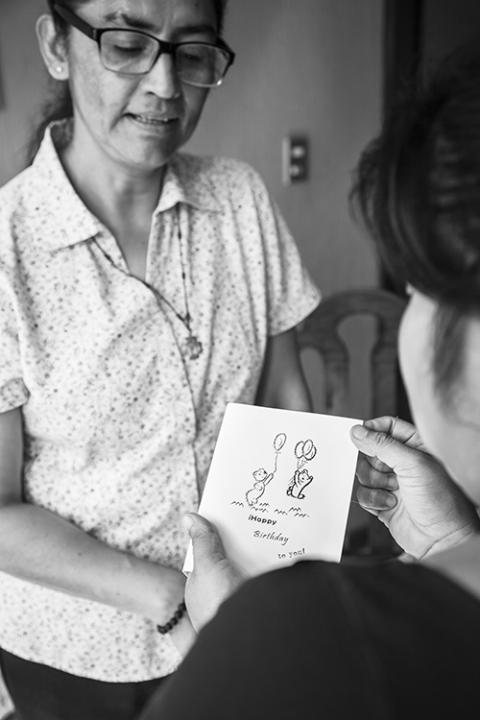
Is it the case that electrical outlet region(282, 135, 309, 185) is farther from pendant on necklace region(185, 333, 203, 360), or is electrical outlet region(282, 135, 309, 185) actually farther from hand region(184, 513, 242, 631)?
hand region(184, 513, 242, 631)

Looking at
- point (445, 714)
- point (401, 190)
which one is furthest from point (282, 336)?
point (445, 714)

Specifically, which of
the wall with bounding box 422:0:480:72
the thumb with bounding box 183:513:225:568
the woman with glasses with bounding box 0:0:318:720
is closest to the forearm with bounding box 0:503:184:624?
the woman with glasses with bounding box 0:0:318:720

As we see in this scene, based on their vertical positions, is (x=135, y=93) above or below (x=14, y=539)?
above

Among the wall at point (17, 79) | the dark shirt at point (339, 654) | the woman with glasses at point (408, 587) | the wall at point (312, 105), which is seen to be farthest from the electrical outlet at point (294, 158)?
the dark shirt at point (339, 654)

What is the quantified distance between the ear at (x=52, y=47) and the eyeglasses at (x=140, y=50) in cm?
3

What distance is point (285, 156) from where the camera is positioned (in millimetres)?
2326

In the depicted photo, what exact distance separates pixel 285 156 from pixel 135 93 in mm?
1254

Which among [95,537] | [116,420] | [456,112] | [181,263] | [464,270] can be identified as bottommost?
[95,537]

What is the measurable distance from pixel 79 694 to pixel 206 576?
0.48m

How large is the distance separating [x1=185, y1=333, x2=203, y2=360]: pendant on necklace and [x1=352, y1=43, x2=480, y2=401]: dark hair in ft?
2.02

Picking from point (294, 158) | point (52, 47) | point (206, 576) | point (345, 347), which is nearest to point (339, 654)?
point (206, 576)

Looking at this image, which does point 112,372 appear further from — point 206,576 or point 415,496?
point 415,496

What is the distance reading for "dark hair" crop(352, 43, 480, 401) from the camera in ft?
1.74

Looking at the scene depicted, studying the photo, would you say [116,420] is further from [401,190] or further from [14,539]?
[401,190]
